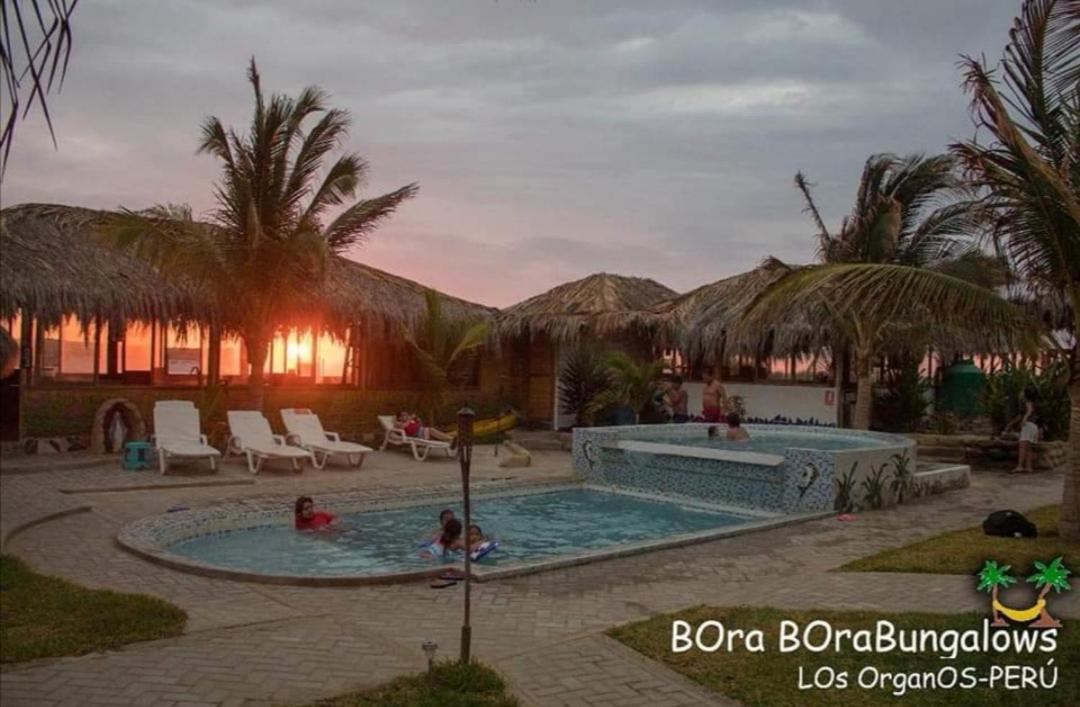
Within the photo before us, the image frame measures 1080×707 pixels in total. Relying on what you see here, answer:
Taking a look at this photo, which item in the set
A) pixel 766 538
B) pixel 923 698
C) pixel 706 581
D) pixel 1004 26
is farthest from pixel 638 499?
pixel 923 698

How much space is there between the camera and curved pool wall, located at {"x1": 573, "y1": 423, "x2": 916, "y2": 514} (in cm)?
1109

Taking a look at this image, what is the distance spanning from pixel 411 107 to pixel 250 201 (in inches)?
127

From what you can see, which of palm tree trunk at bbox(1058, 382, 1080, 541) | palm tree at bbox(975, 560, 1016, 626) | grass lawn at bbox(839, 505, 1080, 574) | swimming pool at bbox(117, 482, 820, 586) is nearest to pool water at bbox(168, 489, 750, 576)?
swimming pool at bbox(117, 482, 820, 586)

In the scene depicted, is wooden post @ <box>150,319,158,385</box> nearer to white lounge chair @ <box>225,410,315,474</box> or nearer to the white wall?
white lounge chair @ <box>225,410,315,474</box>

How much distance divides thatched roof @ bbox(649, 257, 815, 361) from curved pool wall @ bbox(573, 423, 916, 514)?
501 cm

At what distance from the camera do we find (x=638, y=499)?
1350 cm

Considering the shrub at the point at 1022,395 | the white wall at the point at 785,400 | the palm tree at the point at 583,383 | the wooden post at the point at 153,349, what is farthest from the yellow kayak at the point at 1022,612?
the wooden post at the point at 153,349

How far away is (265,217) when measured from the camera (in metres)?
15.1

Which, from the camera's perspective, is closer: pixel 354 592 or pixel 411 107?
pixel 354 592

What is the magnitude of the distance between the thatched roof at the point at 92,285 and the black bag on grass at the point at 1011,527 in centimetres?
1137

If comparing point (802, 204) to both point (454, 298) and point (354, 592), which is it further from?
point (354, 592)

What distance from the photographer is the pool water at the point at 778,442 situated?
50.7ft

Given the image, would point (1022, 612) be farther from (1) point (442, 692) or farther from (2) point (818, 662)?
(1) point (442, 692)

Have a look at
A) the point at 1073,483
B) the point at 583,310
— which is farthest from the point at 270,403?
the point at 1073,483
